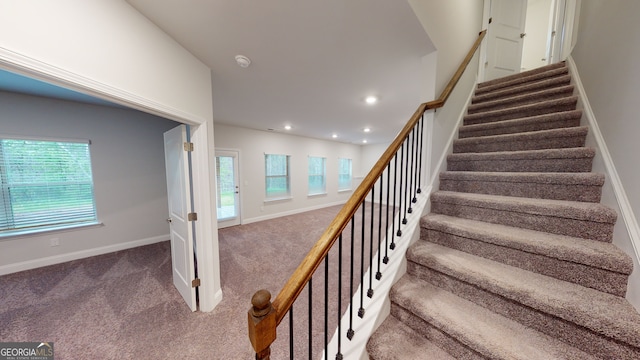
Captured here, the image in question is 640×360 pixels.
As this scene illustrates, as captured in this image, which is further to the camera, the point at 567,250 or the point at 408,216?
the point at 408,216

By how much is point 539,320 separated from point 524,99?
2291mm

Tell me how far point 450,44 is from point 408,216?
72.3 inches

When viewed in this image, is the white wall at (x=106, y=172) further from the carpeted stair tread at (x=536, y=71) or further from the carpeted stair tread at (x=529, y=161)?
the carpeted stair tread at (x=536, y=71)

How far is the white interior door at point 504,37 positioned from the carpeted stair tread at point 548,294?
3.54 m

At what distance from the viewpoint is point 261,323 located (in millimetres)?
604

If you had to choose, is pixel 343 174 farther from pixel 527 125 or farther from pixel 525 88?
pixel 527 125

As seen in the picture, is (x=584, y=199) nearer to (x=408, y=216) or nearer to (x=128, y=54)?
(x=408, y=216)

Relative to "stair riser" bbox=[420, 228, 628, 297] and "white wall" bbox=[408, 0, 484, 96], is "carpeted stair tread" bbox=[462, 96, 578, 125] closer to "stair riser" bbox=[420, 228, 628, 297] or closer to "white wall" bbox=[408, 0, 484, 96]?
"white wall" bbox=[408, 0, 484, 96]

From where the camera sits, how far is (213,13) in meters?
1.28

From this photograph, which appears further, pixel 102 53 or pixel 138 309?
pixel 138 309

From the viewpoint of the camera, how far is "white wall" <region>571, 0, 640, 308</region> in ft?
3.32

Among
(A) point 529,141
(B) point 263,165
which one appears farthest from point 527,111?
(B) point 263,165

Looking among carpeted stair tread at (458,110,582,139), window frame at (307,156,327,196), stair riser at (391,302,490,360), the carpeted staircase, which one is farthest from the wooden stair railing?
window frame at (307,156,327,196)

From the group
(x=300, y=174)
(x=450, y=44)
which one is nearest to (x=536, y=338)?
(x=450, y=44)
